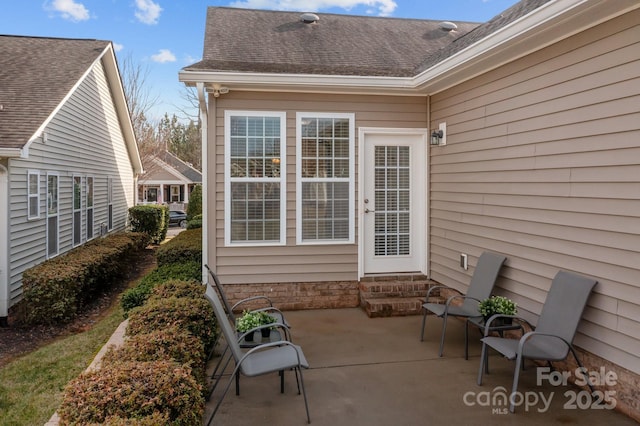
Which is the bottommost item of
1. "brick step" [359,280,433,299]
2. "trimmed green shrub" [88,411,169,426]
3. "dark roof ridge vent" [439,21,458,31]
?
"brick step" [359,280,433,299]

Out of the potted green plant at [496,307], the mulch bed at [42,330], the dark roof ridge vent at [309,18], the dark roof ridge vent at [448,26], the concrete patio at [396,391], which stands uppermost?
the dark roof ridge vent at [448,26]

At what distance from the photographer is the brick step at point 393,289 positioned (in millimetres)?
5953

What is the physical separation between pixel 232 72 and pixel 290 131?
1.06 metres

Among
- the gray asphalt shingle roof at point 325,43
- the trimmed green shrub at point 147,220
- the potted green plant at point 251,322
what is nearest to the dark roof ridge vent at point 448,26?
the gray asphalt shingle roof at point 325,43

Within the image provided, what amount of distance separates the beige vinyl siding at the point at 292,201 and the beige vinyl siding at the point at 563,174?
926 mm

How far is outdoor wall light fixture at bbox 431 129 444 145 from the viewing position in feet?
19.4

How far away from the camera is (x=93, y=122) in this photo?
10969 millimetres

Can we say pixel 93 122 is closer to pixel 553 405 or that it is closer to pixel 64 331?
pixel 64 331

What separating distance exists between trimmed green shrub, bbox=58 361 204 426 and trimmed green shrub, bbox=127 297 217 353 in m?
0.95

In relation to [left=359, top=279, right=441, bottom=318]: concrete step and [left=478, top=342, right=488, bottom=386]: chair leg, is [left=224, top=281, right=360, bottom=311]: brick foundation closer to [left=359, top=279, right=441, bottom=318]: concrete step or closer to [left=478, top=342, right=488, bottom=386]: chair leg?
[left=359, top=279, right=441, bottom=318]: concrete step

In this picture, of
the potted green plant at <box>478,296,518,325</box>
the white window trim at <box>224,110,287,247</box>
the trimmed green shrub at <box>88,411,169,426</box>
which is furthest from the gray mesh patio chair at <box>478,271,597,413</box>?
the white window trim at <box>224,110,287,247</box>

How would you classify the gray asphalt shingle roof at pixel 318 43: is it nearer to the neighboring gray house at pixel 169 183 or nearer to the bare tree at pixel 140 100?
the bare tree at pixel 140 100

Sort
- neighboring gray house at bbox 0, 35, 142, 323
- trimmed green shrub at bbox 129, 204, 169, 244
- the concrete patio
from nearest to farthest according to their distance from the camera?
the concrete patio → neighboring gray house at bbox 0, 35, 142, 323 → trimmed green shrub at bbox 129, 204, 169, 244

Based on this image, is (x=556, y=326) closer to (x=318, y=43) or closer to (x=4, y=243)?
(x=318, y=43)
